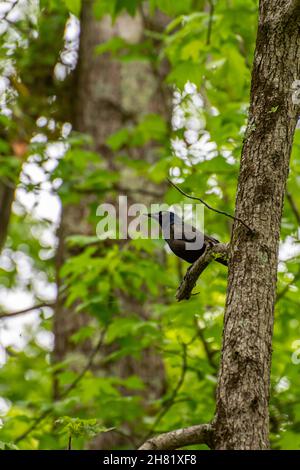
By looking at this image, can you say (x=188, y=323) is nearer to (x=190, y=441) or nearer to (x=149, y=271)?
(x=149, y=271)

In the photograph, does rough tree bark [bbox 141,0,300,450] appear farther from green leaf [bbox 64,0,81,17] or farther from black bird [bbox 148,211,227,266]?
green leaf [bbox 64,0,81,17]

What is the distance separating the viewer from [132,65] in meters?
8.23

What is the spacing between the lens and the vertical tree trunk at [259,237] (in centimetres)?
244

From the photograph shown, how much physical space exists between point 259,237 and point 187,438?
787 mm

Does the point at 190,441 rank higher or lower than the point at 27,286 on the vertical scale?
lower

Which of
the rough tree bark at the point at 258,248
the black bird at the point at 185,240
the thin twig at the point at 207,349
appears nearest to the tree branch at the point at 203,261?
the rough tree bark at the point at 258,248

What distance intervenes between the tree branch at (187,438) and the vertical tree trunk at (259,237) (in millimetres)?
37

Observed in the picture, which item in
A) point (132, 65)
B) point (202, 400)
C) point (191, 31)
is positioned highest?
point (132, 65)

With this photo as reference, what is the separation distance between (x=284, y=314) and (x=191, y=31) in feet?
7.54

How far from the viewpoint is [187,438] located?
2.49 m

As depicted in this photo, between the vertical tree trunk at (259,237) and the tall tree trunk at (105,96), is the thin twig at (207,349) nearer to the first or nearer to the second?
the tall tree trunk at (105,96)

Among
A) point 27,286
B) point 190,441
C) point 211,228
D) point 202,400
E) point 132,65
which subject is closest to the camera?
point 190,441

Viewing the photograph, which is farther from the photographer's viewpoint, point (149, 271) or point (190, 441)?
point (149, 271)
